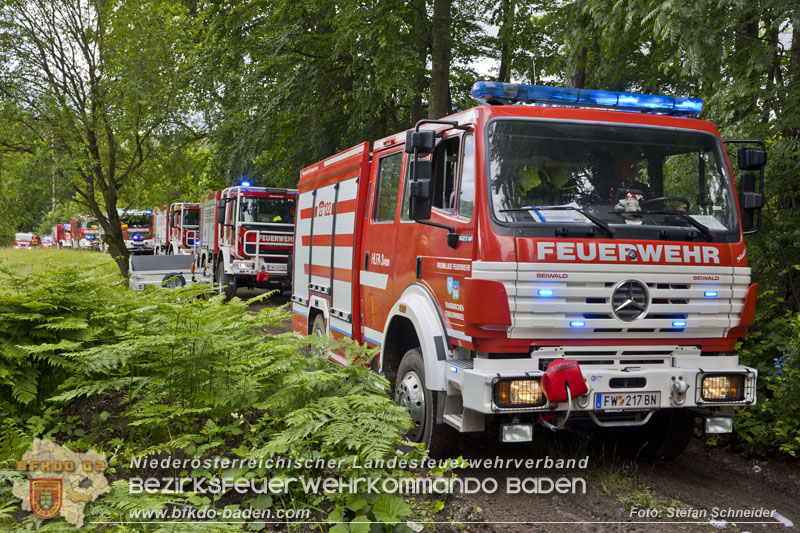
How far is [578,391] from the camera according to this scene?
4.62m

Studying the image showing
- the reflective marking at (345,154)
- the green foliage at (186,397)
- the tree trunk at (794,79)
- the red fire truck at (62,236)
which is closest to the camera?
the green foliage at (186,397)

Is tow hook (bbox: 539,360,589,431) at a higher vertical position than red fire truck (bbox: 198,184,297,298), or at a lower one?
lower

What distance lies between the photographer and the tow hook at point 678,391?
4883 millimetres

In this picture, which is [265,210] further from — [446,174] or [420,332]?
[420,332]

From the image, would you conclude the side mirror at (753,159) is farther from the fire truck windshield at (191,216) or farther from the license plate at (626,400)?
Answer: the fire truck windshield at (191,216)

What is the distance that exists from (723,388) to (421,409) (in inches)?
87.8

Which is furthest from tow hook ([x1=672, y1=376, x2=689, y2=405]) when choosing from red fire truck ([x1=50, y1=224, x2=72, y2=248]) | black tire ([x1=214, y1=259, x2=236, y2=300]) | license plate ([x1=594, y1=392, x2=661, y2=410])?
red fire truck ([x1=50, y1=224, x2=72, y2=248])

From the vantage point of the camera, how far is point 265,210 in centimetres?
1873

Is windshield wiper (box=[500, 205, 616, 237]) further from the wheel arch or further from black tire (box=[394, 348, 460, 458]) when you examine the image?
black tire (box=[394, 348, 460, 458])

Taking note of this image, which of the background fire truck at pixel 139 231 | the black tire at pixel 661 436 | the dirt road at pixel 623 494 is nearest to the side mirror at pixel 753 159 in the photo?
the black tire at pixel 661 436

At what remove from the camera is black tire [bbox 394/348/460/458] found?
527cm

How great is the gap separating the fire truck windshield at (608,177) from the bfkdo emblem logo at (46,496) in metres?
3.19

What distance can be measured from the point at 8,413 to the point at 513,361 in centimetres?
357

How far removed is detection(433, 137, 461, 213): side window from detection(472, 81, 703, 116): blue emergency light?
444 mm
